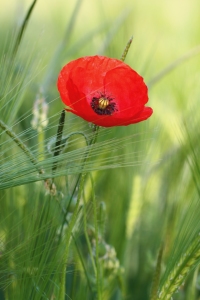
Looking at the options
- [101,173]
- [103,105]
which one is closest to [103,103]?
[103,105]

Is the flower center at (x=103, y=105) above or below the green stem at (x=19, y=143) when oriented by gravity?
above

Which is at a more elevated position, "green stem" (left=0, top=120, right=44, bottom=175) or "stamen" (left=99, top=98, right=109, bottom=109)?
"stamen" (left=99, top=98, right=109, bottom=109)

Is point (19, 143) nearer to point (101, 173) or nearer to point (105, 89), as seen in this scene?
point (105, 89)

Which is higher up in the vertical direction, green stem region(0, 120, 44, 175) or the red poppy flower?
the red poppy flower

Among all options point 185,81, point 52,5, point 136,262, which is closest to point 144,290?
point 136,262
